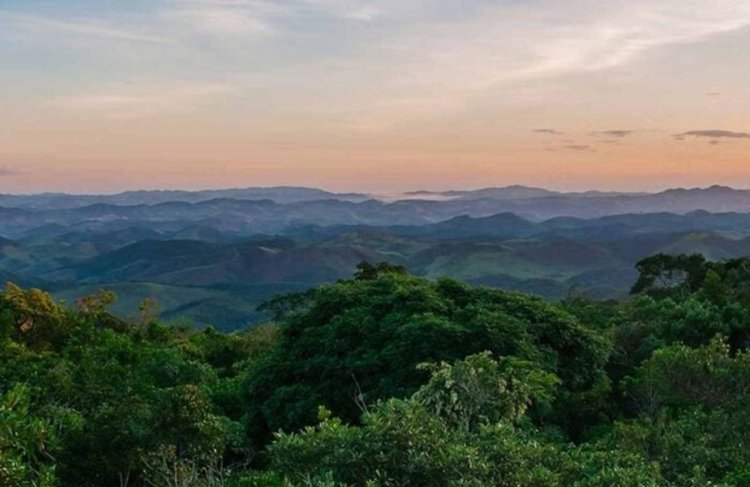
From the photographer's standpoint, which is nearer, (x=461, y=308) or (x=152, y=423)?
(x=152, y=423)

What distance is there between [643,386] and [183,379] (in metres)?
20.6

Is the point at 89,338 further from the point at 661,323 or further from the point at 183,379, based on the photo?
the point at 661,323

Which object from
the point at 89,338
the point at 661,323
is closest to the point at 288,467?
the point at 661,323

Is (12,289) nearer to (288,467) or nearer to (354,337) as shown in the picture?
(354,337)

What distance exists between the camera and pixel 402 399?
70.0 feet

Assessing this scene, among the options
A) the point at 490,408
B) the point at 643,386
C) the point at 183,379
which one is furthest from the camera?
the point at 183,379

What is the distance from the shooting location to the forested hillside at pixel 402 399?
1216 cm

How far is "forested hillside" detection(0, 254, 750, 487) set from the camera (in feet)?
39.9

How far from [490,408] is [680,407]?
26.4 feet

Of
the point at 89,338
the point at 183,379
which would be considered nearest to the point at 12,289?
the point at 89,338

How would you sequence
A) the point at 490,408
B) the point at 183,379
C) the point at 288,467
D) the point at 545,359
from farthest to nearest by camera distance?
the point at 183,379 → the point at 545,359 → the point at 490,408 → the point at 288,467

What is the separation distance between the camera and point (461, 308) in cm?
2845

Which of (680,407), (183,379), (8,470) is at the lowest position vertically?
(183,379)

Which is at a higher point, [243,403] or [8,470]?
[8,470]
